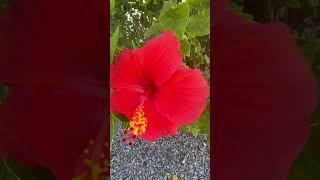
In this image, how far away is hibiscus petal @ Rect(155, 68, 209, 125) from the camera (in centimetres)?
48

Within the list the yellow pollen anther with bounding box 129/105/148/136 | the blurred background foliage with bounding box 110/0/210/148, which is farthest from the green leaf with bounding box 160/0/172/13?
the yellow pollen anther with bounding box 129/105/148/136

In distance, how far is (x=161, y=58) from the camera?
0.49 m

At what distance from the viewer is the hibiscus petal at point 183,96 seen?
48cm
